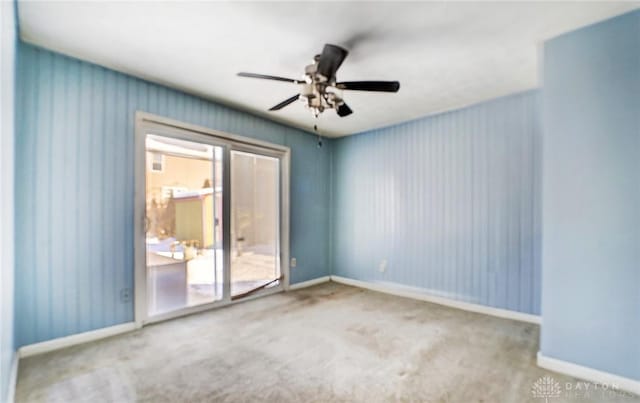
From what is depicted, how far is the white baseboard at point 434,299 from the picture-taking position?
10.6 ft

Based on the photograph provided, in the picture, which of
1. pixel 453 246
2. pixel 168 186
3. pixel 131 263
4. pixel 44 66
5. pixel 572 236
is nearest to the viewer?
pixel 572 236

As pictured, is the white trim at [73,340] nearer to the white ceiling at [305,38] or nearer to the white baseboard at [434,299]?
the white ceiling at [305,38]

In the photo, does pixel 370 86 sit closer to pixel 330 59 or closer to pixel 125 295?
pixel 330 59

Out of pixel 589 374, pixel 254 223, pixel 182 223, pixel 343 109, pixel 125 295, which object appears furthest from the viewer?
pixel 254 223

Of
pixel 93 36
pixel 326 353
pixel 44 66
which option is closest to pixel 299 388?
pixel 326 353

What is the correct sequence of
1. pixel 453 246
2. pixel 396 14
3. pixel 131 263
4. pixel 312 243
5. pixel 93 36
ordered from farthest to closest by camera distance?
pixel 312 243, pixel 453 246, pixel 131 263, pixel 93 36, pixel 396 14

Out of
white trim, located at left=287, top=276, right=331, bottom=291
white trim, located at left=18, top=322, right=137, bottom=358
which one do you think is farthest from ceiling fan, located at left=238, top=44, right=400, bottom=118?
white trim, located at left=287, top=276, right=331, bottom=291

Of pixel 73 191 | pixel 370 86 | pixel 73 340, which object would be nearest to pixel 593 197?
pixel 370 86

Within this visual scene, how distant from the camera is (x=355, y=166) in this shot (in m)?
4.93

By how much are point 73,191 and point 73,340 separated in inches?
50.4

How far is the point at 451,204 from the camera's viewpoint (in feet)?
12.6

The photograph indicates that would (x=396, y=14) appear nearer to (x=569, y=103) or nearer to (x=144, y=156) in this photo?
(x=569, y=103)

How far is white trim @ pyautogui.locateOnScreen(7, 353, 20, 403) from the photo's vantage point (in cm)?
178

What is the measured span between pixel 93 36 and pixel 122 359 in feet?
8.14
